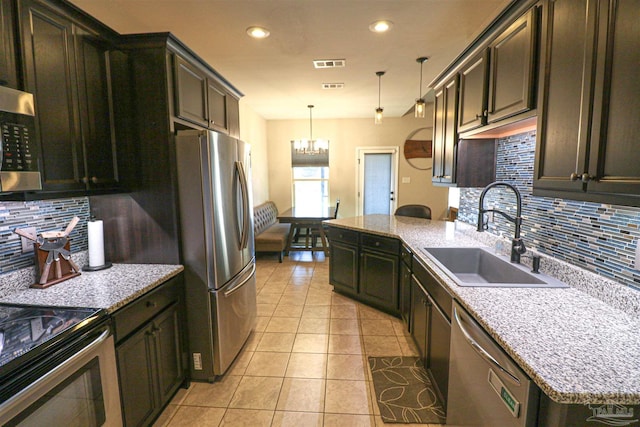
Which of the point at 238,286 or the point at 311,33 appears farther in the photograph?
the point at 311,33

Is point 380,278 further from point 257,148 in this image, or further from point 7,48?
point 257,148

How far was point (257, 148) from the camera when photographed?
6.06 metres

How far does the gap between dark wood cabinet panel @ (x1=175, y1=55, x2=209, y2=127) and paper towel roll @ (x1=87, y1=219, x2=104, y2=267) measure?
2.83 feet

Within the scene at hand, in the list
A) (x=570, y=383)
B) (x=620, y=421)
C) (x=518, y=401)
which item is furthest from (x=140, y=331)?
(x=620, y=421)

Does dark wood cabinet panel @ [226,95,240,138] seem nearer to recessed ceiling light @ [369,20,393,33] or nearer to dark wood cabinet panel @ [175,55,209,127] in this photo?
dark wood cabinet panel @ [175,55,209,127]

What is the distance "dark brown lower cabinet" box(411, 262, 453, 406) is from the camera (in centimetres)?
169

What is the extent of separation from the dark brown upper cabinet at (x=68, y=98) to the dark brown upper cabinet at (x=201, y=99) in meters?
0.40

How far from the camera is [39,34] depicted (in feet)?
4.61

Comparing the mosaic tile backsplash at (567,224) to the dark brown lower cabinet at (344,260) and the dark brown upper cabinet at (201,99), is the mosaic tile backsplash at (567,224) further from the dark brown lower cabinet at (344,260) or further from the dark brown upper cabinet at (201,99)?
the dark brown upper cabinet at (201,99)

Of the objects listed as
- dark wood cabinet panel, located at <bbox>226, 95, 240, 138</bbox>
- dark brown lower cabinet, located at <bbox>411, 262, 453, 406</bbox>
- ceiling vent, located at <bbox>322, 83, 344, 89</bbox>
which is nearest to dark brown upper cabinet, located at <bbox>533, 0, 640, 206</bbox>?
dark brown lower cabinet, located at <bbox>411, 262, 453, 406</bbox>

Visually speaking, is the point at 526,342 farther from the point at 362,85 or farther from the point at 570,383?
the point at 362,85

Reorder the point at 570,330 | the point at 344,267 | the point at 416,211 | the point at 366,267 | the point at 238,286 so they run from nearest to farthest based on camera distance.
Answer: the point at 570,330, the point at 238,286, the point at 366,267, the point at 344,267, the point at 416,211

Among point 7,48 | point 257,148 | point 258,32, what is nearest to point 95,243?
point 7,48

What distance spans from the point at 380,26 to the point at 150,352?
2860 millimetres
